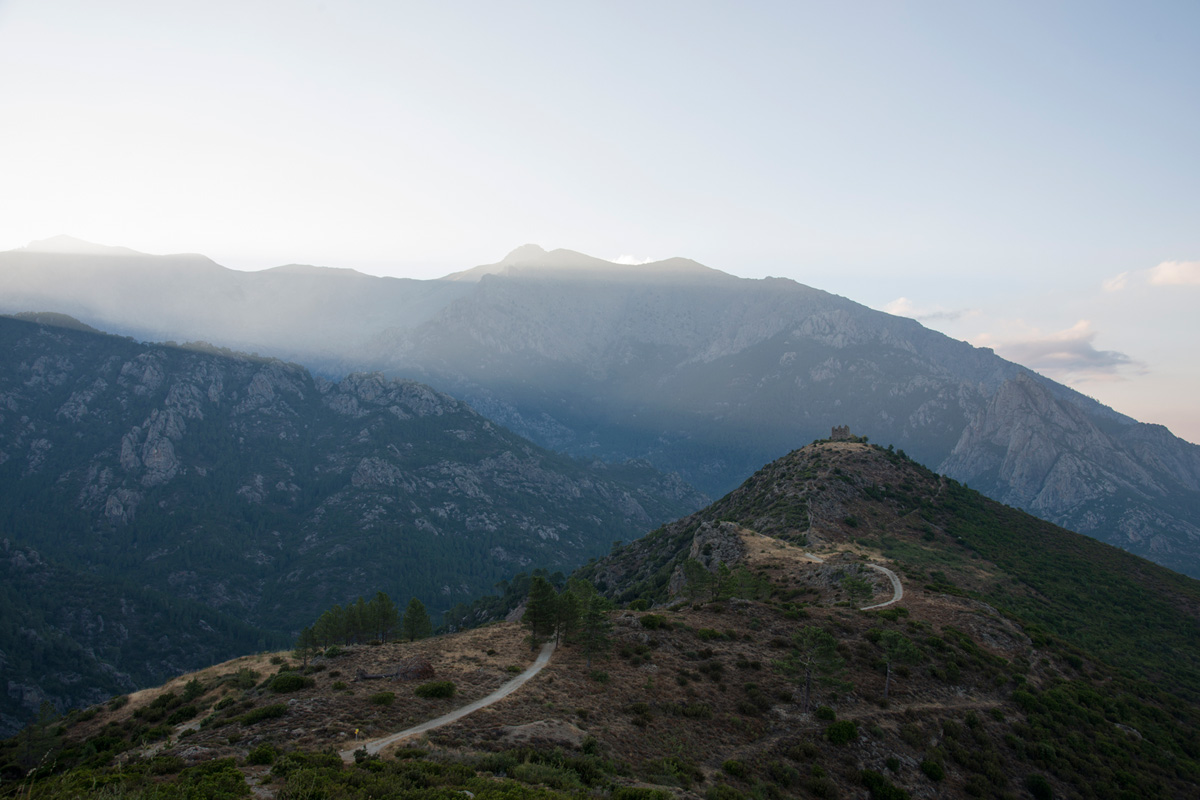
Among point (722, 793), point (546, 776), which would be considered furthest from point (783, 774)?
point (546, 776)

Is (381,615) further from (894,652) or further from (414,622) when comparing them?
(894,652)

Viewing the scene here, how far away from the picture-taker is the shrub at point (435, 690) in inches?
1219

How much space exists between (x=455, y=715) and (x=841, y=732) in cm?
2366

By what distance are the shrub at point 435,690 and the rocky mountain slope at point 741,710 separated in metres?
0.62

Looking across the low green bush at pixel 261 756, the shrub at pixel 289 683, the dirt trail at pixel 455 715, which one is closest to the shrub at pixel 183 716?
the shrub at pixel 289 683

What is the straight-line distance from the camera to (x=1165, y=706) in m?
49.5

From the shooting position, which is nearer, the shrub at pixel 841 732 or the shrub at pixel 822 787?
the shrub at pixel 822 787

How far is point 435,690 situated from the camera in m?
31.0

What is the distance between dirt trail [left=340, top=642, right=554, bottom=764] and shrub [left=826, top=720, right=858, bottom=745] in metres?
19.4

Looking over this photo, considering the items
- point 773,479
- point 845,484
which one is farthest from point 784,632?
point 773,479

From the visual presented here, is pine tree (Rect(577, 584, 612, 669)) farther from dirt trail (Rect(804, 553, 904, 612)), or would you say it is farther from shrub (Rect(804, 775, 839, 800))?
dirt trail (Rect(804, 553, 904, 612))

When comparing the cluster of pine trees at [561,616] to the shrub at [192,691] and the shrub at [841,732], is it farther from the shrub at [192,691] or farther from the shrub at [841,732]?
the shrub at [192,691]

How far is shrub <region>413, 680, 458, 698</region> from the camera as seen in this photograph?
31.0 meters

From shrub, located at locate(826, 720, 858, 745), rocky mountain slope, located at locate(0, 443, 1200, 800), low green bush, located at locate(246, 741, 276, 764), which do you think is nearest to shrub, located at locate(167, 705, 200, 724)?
rocky mountain slope, located at locate(0, 443, 1200, 800)
